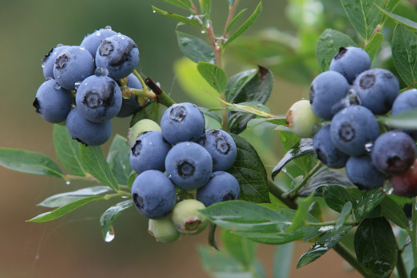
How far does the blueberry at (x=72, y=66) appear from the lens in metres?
0.76

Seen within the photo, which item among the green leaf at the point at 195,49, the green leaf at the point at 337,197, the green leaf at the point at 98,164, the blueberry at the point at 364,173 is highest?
the blueberry at the point at 364,173

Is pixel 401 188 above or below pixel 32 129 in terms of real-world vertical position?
above

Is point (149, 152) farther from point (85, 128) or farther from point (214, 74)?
point (214, 74)

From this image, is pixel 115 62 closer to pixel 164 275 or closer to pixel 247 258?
pixel 247 258

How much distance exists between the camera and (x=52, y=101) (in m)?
0.81

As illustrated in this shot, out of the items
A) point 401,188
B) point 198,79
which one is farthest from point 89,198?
point 198,79

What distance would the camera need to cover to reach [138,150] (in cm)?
77

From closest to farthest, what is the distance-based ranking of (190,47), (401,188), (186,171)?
(401,188) → (186,171) → (190,47)

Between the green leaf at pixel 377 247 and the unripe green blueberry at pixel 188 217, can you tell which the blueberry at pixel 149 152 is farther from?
the green leaf at pixel 377 247

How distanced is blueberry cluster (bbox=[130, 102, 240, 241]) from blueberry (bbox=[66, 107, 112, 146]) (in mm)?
82

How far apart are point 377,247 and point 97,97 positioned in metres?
0.55

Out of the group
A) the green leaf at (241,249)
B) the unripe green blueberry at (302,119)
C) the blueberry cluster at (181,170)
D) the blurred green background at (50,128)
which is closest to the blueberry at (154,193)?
the blueberry cluster at (181,170)

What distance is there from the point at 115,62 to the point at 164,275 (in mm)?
6070

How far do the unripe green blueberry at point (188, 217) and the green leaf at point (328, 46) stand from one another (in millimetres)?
393
